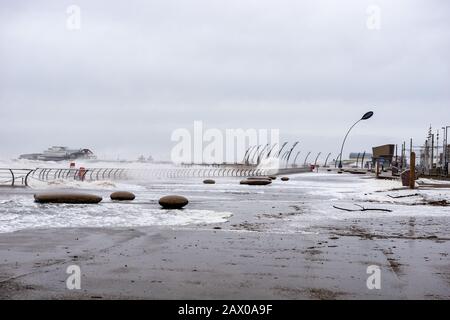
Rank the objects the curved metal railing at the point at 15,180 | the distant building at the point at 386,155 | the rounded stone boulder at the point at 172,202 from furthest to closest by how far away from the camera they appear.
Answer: the distant building at the point at 386,155
the curved metal railing at the point at 15,180
the rounded stone boulder at the point at 172,202

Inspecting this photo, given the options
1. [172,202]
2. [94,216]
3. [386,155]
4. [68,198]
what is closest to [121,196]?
[68,198]

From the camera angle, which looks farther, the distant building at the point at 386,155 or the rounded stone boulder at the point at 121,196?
the distant building at the point at 386,155

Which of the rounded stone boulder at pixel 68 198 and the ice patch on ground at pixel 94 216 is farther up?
the rounded stone boulder at pixel 68 198

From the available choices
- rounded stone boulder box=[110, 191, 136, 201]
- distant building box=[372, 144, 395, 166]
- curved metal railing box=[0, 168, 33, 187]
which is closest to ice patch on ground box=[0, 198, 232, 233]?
rounded stone boulder box=[110, 191, 136, 201]

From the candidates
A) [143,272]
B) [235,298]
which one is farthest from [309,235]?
[235,298]

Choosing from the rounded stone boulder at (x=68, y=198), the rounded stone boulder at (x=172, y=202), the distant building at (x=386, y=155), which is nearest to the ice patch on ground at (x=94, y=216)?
the rounded stone boulder at (x=172, y=202)

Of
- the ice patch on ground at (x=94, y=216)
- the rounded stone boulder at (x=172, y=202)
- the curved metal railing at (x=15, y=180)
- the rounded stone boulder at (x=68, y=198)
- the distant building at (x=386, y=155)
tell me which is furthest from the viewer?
the distant building at (x=386, y=155)

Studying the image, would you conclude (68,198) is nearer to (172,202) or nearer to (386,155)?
(172,202)

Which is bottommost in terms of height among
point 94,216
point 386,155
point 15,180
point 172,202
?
point 15,180

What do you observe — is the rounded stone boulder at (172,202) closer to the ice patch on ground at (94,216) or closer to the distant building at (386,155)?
the ice patch on ground at (94,216)

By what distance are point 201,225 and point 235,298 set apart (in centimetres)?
773

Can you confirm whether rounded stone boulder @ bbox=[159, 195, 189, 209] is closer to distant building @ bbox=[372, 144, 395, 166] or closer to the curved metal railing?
the curved metal railing

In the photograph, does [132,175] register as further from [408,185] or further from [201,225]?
[201,225]
